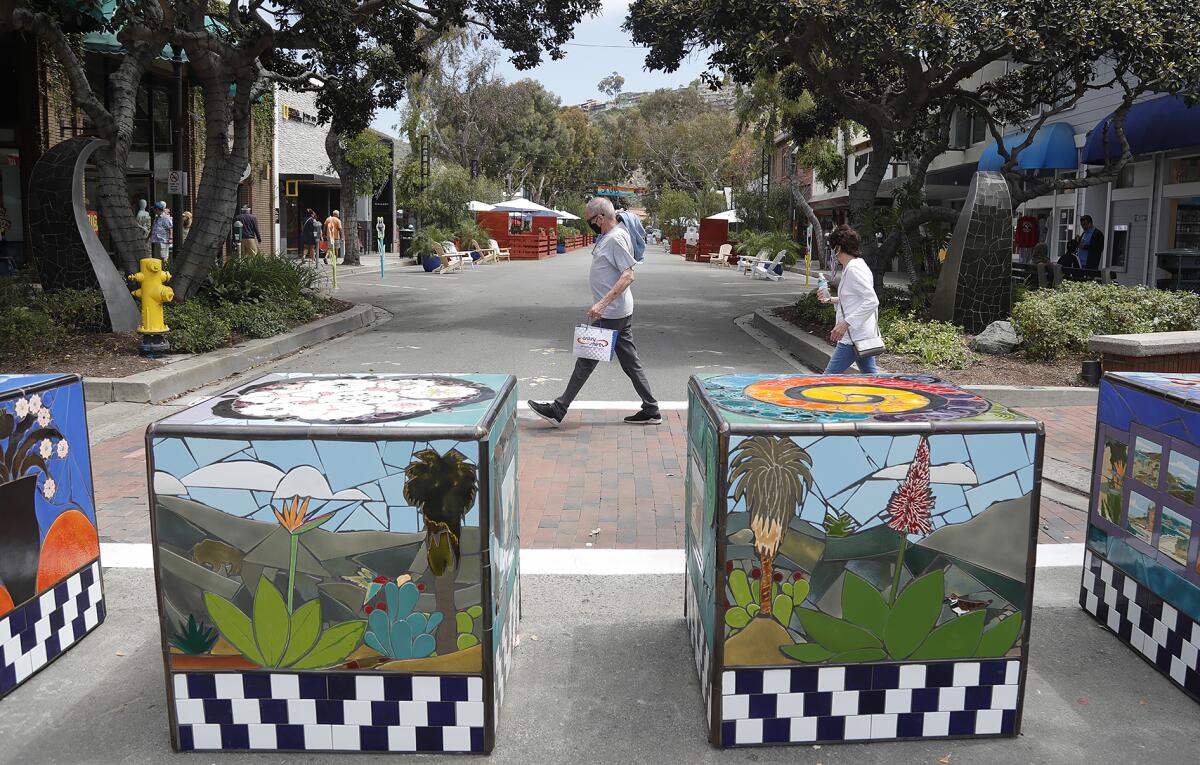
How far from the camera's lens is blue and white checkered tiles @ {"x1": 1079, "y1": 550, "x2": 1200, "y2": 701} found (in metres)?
3.75

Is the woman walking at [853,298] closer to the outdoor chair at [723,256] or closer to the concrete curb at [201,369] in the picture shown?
the concrete curb at [201,369]

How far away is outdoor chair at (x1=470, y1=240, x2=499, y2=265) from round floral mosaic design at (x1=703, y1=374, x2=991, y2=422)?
3433cm

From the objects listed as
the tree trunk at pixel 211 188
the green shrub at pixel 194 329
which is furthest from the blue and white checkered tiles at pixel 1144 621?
the tree trunk at pixel 211 188

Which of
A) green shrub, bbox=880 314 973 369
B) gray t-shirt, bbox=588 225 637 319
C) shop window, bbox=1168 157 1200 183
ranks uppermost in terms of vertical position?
shop window, bbox=1168 157 1200 183

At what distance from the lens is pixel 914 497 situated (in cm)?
324

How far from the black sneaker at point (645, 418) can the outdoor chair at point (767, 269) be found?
2204 centimetres

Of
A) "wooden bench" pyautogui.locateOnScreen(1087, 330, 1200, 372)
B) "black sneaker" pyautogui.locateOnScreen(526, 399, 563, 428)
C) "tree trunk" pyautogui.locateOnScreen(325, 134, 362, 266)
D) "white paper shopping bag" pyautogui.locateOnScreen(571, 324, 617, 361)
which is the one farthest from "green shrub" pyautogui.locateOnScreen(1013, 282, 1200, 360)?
"tree trunk" pyautogui.locateOnScreen(325, 134, 362, 266)

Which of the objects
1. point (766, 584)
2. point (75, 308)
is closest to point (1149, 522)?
point (766, 584)

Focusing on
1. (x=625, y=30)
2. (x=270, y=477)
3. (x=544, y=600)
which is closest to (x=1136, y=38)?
(x=625, y=30)

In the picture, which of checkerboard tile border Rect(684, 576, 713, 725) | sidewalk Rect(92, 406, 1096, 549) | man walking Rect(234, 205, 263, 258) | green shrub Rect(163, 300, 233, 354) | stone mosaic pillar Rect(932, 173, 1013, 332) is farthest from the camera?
man walking Rect(234, 205, 263, 258)

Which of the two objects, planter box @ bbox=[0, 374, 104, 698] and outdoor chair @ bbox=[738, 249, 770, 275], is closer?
planter box @ bbox=[0, 374, 104, 698]

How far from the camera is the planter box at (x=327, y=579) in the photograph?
3133 mm

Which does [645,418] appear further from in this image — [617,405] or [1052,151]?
[1052,151]

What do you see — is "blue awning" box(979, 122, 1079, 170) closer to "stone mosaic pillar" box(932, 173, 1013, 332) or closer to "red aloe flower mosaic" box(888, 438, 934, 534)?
"stone mosaic pillar" box(932, 173, 1013, 332)
